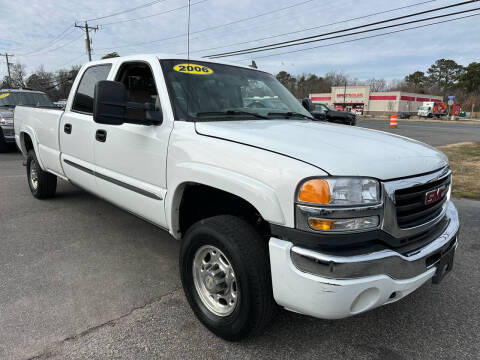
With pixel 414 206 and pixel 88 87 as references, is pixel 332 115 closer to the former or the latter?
pixel 88 87

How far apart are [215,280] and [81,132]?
232 cm

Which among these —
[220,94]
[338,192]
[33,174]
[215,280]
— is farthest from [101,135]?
[33,174]

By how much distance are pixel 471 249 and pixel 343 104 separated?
7484cm

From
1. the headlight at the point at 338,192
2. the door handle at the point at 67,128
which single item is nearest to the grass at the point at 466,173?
the headlight at the point at 338,192

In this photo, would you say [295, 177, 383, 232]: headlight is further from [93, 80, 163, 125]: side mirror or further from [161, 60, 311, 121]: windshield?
[93, 80, 163, 125]: side mirror

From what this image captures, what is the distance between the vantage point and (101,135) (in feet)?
11.2

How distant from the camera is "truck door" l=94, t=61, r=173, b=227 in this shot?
9.16 feet

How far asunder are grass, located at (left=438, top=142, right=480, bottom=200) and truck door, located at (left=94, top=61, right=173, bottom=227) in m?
5.35

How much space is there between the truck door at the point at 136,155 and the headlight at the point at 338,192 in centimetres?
124

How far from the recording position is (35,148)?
5.02 metres

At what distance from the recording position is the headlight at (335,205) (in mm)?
1841

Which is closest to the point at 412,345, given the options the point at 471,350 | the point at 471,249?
the point at 471,350

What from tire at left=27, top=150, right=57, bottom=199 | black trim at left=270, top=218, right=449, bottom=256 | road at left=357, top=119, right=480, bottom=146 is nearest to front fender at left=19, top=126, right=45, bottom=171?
tire at left=27, top=150, right=57, bottom=199

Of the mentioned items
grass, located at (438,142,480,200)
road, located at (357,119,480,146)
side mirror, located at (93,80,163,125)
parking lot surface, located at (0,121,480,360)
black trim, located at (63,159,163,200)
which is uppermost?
side mirror, located at (93,80,163,125)
